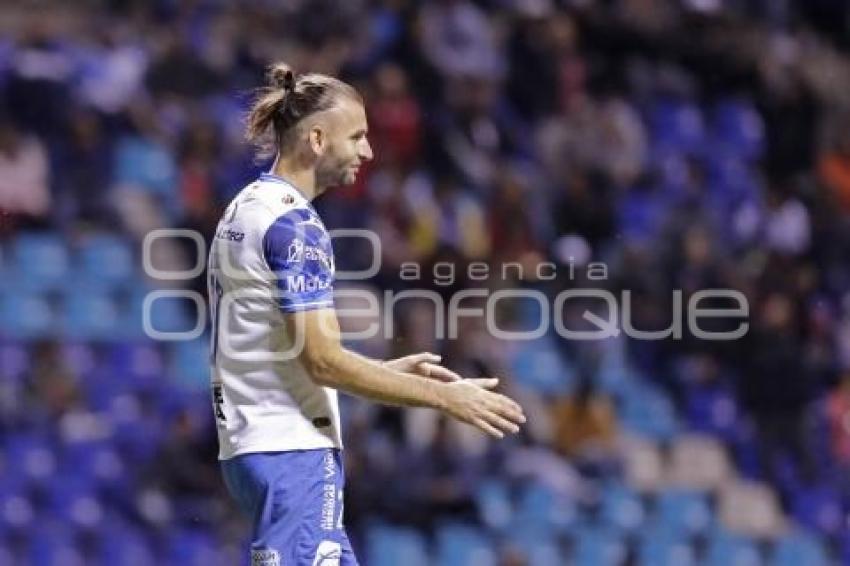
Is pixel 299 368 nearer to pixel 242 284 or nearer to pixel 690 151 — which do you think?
pixel 242 284

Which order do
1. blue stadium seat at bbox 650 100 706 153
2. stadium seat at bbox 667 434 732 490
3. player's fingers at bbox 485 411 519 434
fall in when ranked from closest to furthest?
player's fingers at bbox 485 411 519 434 < stadium seat at bbox 667 434 732 490 < blue stadium seat at bbox 650 100 706 153

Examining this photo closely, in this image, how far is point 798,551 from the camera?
22.2ft

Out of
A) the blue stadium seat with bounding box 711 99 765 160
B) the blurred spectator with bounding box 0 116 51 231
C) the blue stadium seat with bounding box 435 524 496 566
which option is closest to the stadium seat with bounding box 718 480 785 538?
the blue stadium seat with bounding box 435 524 496 566

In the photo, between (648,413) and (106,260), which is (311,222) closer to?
(106,260)

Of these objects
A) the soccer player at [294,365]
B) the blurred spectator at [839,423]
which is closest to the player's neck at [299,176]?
the soccer player at [294,365]

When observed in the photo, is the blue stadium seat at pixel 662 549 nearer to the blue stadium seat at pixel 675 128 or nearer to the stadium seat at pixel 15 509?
the blue stadium seat at pixel 675 128

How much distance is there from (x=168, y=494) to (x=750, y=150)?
3080 millimetres

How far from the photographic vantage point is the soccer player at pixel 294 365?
11.3 feet

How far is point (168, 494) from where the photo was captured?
21.5ft

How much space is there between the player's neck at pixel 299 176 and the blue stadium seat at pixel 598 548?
344 cm

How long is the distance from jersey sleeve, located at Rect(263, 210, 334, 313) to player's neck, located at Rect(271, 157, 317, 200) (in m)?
0.15

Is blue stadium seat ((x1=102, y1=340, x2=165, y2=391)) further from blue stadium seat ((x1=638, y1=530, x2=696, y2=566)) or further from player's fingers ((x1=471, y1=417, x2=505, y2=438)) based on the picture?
player's fingers ((x1=471, y1=417, x2=505, y2=438))

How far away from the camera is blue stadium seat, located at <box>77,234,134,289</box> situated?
6707 millimetres

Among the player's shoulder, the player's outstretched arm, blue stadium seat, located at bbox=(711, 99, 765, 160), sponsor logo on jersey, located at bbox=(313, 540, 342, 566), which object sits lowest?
sponsor logo on jersey, located at bbox=(313, 540, 342, 566)
